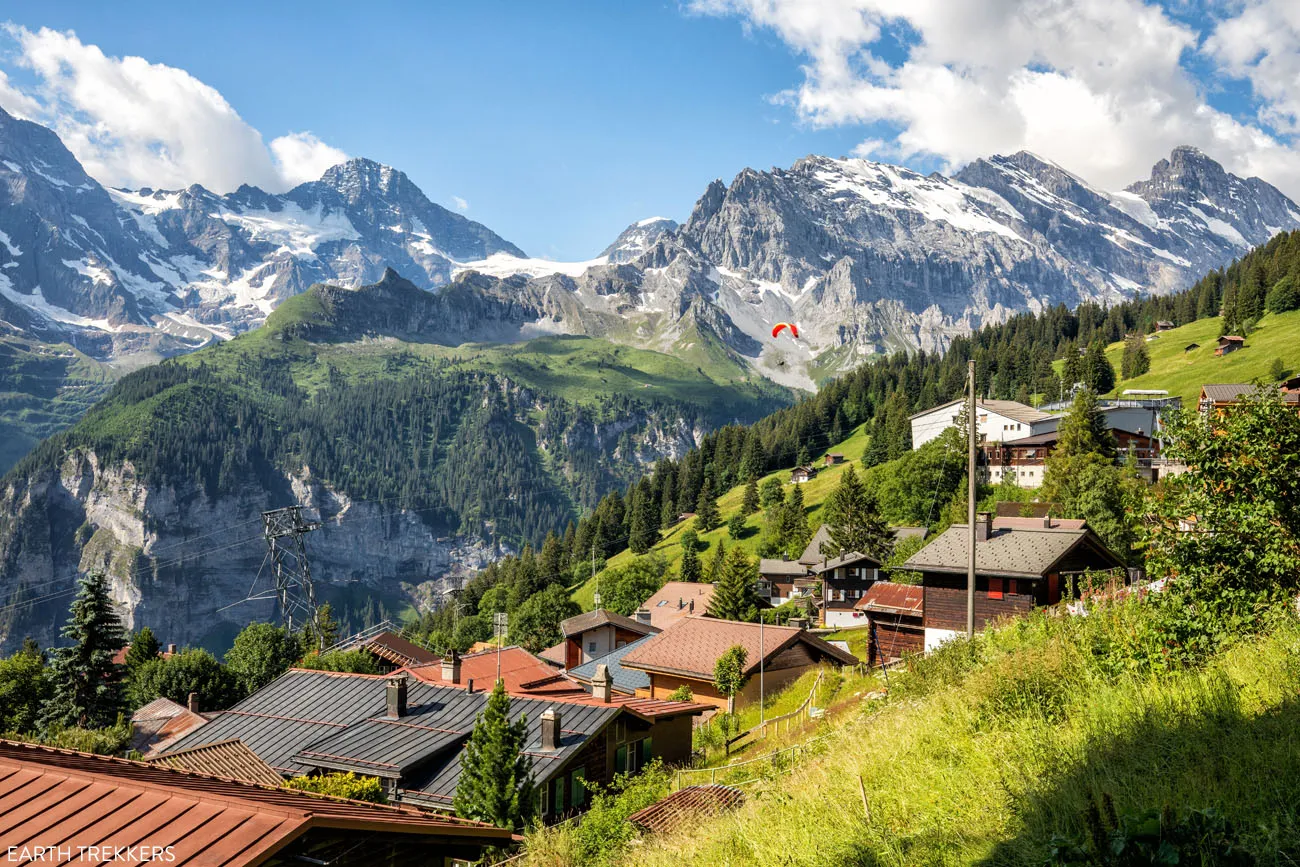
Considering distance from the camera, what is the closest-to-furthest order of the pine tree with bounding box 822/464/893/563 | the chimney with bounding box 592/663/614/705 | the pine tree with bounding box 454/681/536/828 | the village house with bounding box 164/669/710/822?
the pine tree with bounding box 454/681/536/828, the village house with bounding box 164/669/710/822, the chimney with bounding box 592/663/614/705, the pine tree with bounding box 822/464/893/563

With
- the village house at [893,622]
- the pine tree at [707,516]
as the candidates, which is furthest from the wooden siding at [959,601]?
the pine tree at [707,516]

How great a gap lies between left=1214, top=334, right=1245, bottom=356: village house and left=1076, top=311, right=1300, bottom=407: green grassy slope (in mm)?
863

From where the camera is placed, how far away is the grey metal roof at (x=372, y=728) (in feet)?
92.6

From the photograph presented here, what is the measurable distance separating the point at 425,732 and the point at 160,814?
74.6ft

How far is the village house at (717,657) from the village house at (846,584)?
27.8 meters

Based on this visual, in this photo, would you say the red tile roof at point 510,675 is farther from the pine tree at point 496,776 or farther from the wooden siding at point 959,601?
the wooden siding at point 959,601

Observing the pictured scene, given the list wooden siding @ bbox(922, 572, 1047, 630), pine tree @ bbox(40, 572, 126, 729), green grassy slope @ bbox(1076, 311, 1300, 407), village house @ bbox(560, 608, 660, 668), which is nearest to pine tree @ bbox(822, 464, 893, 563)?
village house @ bbox(560, 608, 660, 668)

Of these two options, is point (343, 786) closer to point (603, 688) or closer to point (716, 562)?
point (603, 688)

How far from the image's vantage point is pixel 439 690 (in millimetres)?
34312

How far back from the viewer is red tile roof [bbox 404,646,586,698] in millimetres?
39750

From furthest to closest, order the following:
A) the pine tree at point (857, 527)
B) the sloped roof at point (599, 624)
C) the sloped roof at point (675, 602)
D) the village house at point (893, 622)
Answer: the sloped roof at point (675, 602), the pine tree at point (857, 527), the sloped roof at point (599, 624), the village house at point (893, 622)

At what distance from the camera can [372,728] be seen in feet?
102

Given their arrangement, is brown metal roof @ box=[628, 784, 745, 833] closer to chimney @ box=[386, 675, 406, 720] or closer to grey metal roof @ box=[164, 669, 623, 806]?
grey metal roof @ box=[164, 669, 623, 806]

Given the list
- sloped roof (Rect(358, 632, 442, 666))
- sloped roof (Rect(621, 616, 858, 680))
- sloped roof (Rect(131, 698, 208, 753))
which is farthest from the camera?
sloped roof (Rect(358, 632, 442, 666))
